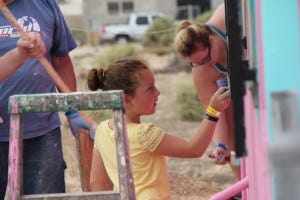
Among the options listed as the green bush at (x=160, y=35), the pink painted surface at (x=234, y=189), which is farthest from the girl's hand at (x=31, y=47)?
the green bush at (x=160, y=35)

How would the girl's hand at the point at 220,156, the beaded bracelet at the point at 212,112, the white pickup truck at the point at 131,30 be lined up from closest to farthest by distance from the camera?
the beaded bracelet at the point at 212,112
the girl's hand at the point at 220,156
the white pickup truck at the point at 131,30

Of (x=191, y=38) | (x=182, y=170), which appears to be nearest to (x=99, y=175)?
(x=191, y=38)

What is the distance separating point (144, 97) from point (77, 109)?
0.76 m

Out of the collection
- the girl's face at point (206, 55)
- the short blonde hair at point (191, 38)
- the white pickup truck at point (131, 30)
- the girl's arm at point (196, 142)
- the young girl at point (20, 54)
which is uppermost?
the white pickup truck at point (131, 30)

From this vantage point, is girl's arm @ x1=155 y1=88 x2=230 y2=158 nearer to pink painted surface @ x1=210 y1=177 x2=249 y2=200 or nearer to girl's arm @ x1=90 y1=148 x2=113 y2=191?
girl's arm @ x1=90 y1=148 x2=113 y2=191

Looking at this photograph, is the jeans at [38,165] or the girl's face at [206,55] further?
the girl's face at [206,55]

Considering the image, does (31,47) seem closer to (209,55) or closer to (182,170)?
(209,55)

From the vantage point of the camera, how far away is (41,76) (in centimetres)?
345

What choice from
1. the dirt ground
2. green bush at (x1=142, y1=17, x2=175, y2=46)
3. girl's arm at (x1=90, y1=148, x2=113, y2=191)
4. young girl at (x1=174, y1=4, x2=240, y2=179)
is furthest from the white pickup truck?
girl's arm at (x1=90, y1=148, x2=113, y2=191)

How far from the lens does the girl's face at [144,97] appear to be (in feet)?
10.4

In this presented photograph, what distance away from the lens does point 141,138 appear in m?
3.04

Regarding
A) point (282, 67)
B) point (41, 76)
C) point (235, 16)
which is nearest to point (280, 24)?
point (282, 67)

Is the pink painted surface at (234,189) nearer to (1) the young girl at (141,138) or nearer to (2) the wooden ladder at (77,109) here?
(1) the young girl at (141,138)

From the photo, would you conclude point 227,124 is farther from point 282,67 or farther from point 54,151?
point 282,67
